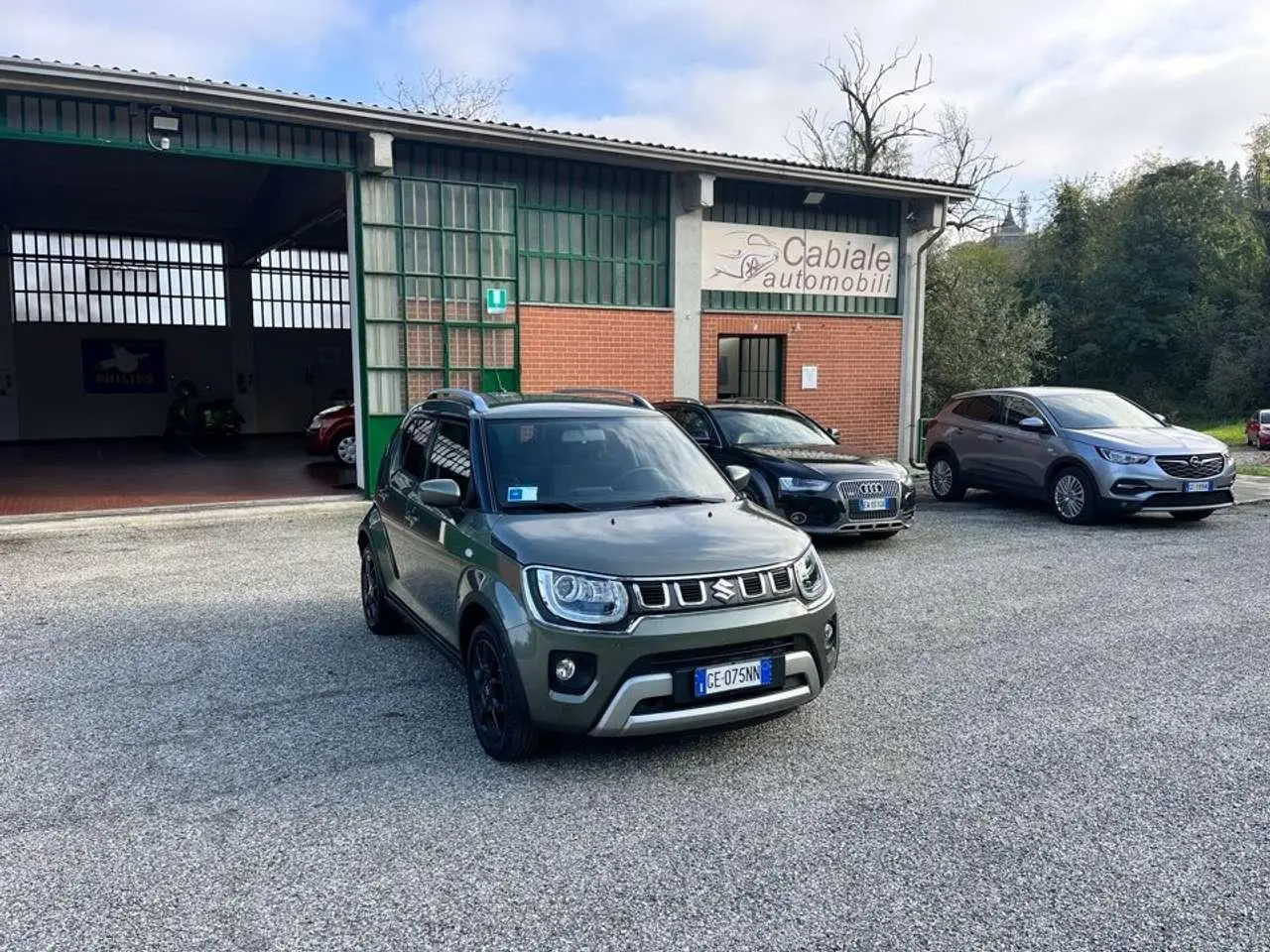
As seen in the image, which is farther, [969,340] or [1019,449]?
[969,340]

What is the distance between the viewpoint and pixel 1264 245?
35.3 metres

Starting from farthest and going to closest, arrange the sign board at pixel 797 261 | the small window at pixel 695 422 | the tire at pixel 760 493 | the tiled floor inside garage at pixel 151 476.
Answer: the sign board at pixel 797 261
the tiled floor inside garage at pixel 151 476
the small window at pixel 695 422
the tire at pixel 760 493

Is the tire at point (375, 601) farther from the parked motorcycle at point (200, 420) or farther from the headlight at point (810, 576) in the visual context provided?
the parked motorcycle at point (200, 420)

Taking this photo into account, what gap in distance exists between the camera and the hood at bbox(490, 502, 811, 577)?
402 cm

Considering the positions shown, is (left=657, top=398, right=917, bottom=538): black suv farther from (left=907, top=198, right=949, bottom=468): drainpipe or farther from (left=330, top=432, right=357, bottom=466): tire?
(left=330, top=432, right=357, bottom=466): tire

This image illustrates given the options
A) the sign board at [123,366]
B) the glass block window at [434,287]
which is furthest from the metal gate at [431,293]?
the sign board at [123,366]

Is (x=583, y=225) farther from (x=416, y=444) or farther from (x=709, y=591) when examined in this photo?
(x=709, y=591)

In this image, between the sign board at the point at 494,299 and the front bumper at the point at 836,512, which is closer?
the front bumper at the point at 836,512

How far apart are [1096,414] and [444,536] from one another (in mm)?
9006

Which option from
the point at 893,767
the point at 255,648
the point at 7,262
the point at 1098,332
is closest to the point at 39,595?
the point at 255,648

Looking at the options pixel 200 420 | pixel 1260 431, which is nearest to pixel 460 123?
pixel 200 420

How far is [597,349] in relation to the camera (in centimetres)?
1358

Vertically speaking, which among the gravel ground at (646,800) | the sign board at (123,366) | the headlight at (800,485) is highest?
the sign board at (123,366)

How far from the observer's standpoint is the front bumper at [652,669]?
3.83 meters
